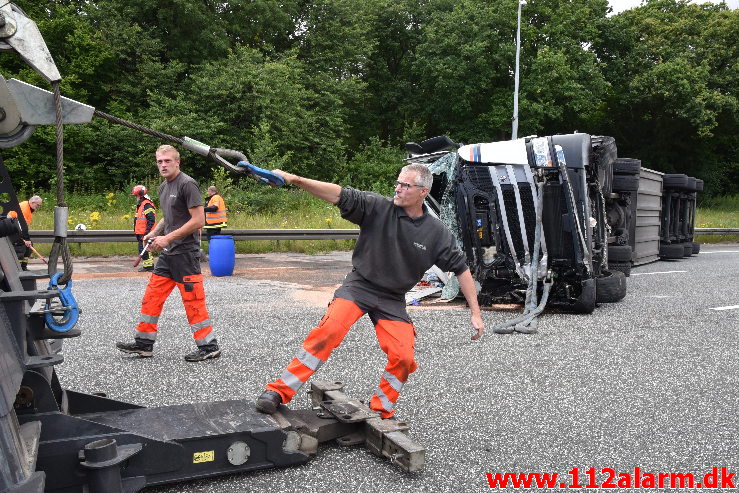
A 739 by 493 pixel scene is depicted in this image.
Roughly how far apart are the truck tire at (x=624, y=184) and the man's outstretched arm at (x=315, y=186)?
346 inches

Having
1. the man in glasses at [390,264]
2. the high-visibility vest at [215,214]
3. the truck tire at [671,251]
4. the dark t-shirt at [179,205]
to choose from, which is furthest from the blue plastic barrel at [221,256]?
the truck tire at [671,251]

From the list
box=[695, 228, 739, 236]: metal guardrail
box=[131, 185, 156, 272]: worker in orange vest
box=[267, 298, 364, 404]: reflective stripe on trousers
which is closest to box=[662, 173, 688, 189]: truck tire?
box=[695, 228, 739, 236]: metal guardrail

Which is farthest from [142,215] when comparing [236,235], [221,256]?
[221,256]

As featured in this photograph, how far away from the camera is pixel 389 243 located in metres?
4.11

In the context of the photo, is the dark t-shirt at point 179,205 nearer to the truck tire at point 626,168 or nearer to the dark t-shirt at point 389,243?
the dark t-shirt at point 389,243

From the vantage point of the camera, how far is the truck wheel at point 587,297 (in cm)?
827

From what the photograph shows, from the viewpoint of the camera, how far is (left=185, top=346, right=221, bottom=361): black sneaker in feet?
18.9

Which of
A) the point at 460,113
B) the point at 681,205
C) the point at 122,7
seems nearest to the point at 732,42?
the point at 460,113

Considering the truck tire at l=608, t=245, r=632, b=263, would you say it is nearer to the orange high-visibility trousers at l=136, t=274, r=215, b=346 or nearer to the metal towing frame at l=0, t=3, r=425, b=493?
the orange high-visibility trousers at l=136, t=274, r=215, b=346

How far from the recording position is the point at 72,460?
2938 millimetres

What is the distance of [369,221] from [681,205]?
49.1 ft

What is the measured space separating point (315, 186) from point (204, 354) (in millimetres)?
2664

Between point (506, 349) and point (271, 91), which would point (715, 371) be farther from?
point (271, 91)

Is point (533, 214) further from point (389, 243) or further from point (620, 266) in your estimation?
point (389, 243)
